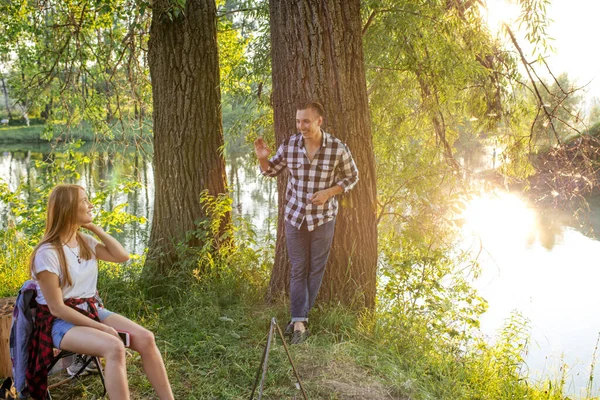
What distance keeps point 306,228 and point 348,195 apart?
1.75ft

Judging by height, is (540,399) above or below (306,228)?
below

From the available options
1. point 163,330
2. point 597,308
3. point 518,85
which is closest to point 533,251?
point 597,308

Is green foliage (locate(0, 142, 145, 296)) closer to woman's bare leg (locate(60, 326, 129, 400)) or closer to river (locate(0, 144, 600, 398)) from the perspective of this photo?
river (locate(0, 144, 600, 398))

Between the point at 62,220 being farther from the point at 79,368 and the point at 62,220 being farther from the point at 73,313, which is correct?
the point at 79,368

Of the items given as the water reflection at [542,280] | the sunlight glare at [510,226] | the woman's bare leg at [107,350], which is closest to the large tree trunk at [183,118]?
the woman's bare leg at [107,350]

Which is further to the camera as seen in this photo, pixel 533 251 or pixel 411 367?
pixel 533 251

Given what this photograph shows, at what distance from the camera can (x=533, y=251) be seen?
1114 centimetres

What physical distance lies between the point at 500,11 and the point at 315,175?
2886mm

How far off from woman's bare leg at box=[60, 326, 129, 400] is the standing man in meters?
1.38

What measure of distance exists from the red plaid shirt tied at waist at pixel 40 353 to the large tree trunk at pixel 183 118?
2.40m

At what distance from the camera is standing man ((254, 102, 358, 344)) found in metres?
3.60

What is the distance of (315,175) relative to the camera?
3.63 metres

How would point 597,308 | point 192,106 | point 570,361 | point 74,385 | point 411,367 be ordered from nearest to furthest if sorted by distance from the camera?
point 74,385 → point 411,367 → point 192,106 → point 570,361 → point 597,308

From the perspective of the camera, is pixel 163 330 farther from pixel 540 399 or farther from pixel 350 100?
pixel 540 399
